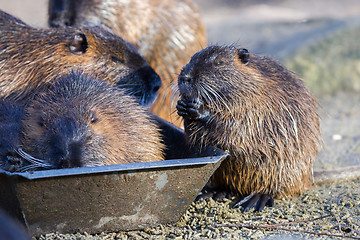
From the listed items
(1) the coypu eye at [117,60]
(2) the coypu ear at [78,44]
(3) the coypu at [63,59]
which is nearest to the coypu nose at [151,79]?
(3) the coypu at [63,59]

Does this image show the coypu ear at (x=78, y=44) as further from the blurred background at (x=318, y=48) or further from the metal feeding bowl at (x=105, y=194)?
the metal feeding bowl at (x=105, y=194)

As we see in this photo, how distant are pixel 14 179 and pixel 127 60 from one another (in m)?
1.52

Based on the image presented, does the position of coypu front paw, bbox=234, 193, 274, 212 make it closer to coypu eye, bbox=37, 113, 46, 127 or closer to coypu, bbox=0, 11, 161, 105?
coypu, bbox=0, 11, 161, 105

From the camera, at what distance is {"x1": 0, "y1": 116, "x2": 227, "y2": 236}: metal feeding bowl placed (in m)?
2.11

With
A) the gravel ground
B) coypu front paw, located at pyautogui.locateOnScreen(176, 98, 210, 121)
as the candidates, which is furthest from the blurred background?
the gravel ground

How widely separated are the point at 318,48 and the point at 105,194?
558 cm

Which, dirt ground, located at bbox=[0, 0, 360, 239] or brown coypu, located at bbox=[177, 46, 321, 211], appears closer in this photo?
dirt ground, located at bbox=[0, 0, 360, 239]

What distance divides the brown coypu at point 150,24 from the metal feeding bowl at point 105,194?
1929 millimetres

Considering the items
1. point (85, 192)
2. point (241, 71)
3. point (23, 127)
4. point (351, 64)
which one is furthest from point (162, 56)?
point (351, 64)

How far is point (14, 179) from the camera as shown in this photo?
2.05 m

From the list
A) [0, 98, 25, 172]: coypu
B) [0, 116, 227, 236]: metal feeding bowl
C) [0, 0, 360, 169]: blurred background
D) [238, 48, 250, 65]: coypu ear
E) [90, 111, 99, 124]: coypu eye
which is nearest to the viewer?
[0, 116, 227, 236]: metal feeding bowl

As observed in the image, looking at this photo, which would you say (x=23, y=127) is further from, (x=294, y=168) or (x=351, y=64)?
(x=351, y=64)

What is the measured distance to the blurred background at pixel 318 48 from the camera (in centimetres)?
454

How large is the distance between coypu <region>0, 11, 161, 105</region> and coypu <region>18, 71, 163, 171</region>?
328 mm
